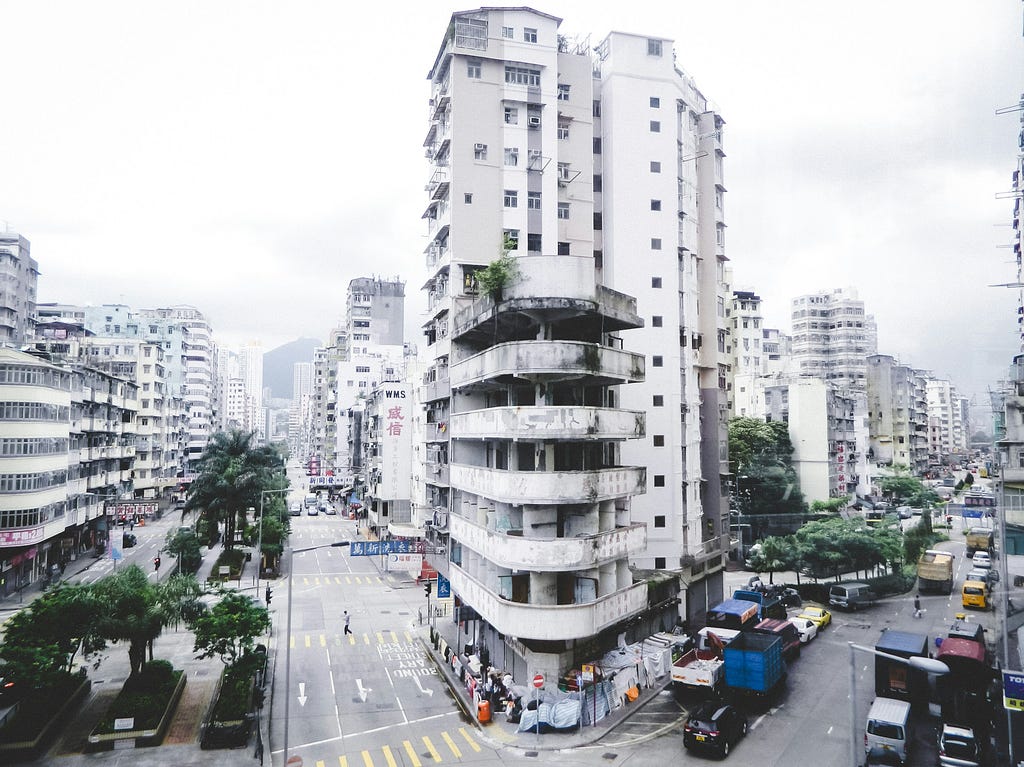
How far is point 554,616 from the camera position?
2945 cm

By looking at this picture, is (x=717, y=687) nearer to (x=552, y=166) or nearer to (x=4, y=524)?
(x=552, y=166)

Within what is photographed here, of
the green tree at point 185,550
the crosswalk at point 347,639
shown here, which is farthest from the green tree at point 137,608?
the green tree at point 185,550

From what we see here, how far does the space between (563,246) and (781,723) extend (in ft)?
90.9

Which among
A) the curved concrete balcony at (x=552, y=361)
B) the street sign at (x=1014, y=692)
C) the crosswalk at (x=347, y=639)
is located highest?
the curved concrete balcony at (x=552, y=361)

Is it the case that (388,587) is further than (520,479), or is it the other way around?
(388,587)

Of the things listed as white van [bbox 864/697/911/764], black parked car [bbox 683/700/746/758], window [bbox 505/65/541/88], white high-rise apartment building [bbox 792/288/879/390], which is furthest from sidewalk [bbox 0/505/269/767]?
white high-rise apartment building [bbox 792/288/879/390]

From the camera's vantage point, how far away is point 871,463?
101188 mm

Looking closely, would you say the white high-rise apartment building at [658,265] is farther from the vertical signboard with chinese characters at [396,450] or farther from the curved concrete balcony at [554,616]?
the vertical signboard with chinese characters at [396,450]

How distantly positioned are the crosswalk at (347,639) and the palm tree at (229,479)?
23914 millimetres

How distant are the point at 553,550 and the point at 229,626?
46.3ft

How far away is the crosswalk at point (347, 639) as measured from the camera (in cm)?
4028

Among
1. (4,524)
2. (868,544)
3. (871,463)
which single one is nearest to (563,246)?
(868,544)

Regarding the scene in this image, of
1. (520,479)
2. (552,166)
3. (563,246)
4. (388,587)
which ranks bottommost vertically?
(388,587)

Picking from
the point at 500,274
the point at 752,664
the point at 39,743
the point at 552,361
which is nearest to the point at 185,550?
the point at 39,743
